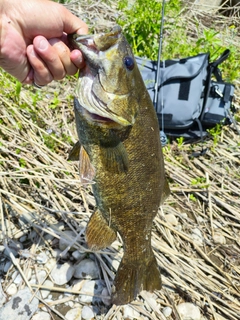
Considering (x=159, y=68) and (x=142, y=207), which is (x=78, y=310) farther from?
(x=159, y=68)

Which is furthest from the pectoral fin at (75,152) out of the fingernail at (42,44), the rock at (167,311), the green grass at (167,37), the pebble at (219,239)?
the green grass at (167,37)

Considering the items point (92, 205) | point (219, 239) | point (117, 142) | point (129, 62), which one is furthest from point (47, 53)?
point (219, 239)

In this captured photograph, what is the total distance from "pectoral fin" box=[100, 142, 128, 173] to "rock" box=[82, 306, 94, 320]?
1.16 metres

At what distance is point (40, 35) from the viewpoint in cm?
182

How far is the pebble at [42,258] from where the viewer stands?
257 centimetres

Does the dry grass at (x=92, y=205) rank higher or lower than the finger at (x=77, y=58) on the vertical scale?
lower

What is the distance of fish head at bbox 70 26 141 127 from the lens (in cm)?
155

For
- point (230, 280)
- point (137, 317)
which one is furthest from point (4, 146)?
point (230, 280)

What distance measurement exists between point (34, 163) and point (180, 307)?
162cm

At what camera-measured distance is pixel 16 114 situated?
3.36 metres

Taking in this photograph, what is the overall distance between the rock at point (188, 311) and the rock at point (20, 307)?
3.33 ft

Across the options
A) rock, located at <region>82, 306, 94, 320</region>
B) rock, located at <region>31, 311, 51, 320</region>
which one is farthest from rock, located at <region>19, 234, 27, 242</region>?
rock, located at <region>82, 306, 94, 320</region>

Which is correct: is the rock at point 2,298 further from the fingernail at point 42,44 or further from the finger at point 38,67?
the fingernail at point 42,44

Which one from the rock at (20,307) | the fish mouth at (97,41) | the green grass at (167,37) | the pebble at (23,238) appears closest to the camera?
the fish mouth at (97,41)
